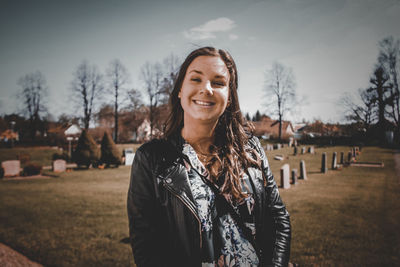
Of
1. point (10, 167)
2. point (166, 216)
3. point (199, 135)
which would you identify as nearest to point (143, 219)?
point (166, 216)

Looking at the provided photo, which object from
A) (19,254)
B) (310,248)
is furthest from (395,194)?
(19,254)

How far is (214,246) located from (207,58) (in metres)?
1.36

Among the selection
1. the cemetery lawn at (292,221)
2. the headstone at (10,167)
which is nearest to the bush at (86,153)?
the headstone at (10,167)

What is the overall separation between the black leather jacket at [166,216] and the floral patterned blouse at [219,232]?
6 centimetres

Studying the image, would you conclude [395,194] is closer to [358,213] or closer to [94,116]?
[358,213]

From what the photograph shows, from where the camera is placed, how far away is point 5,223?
6094 millimetres

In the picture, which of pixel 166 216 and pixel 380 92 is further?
pixel 380 92

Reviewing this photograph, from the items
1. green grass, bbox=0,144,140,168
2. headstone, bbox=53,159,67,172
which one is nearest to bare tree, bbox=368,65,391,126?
headstone, bbox=53,159,67,172

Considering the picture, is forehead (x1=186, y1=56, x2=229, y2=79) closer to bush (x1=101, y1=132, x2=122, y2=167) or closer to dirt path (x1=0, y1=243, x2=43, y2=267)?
dirt path (x1=0, y1=243, x2=43, y2=267)

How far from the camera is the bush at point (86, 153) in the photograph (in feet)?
60.2

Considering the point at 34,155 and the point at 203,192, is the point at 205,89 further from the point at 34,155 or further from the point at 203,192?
the point at 34,155

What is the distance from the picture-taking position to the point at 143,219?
54.8 inches

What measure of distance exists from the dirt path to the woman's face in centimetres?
482

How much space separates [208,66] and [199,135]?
1.78 ft
